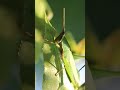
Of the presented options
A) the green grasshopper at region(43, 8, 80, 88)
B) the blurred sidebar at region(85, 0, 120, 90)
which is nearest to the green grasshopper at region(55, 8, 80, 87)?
the green grasshopper at region(43, 8, 80, 88)

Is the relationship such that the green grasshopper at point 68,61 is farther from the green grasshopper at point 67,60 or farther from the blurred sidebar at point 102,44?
the blurred sidebar at point 102,44

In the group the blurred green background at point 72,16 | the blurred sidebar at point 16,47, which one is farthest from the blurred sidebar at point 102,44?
the blurred sidebar at point 16,47

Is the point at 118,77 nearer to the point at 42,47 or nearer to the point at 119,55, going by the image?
the point at 119,55

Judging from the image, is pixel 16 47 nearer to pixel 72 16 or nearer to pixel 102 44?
pixel 72 16

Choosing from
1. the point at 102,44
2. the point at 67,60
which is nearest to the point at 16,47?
the point at 67,60

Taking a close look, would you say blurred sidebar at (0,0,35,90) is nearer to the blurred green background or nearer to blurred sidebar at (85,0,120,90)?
the blurred green background

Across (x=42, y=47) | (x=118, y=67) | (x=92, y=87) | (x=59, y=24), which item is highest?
(x=59, y=24)

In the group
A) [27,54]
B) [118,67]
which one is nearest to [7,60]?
[27,54]
